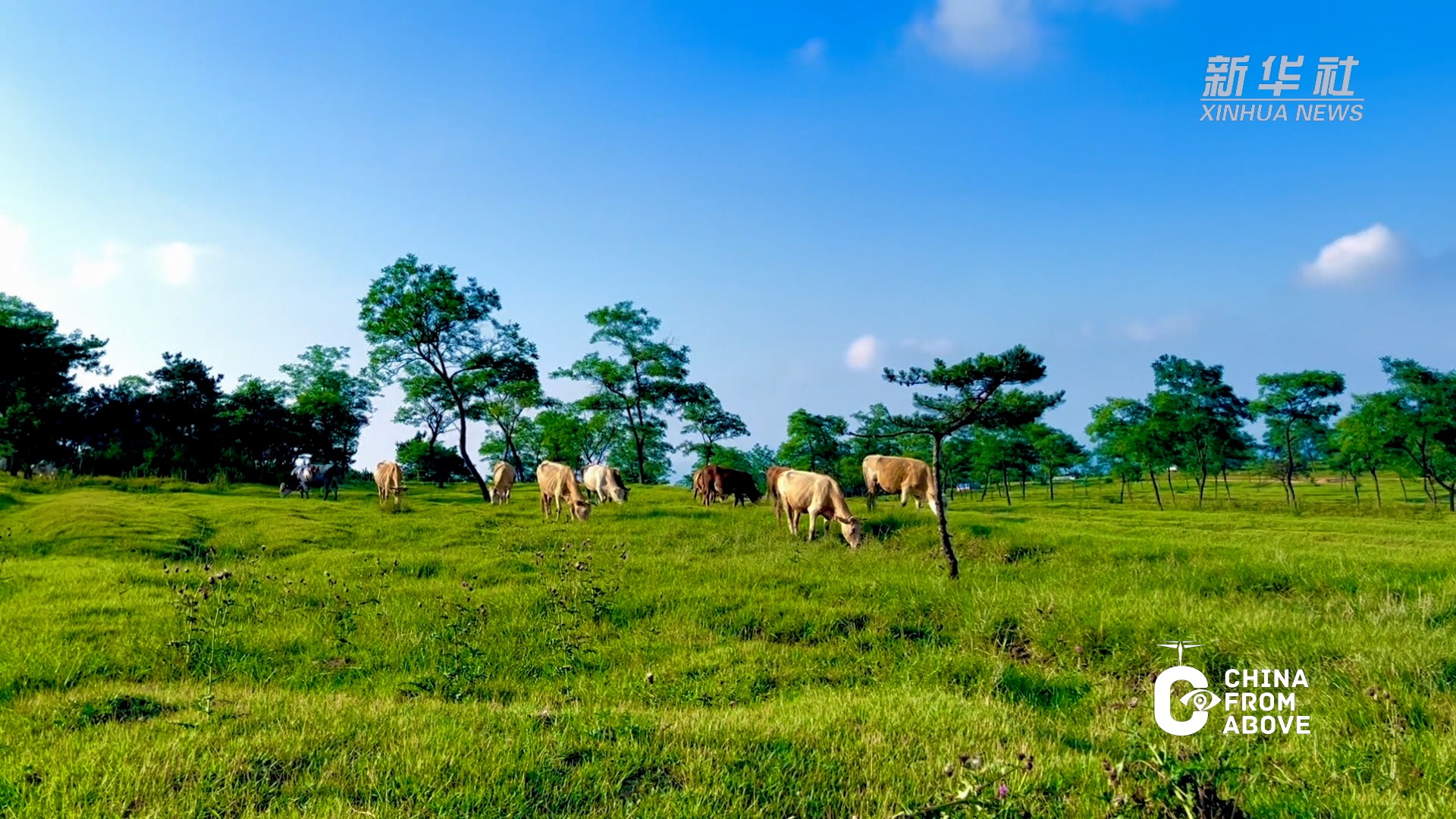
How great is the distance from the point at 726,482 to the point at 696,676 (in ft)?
81.5

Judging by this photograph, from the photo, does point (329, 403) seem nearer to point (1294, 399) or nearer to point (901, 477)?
point (901, 477)

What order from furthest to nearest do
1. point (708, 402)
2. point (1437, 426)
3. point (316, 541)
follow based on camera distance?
point (708, 402) → point (1437, 426) → point (316, 541)

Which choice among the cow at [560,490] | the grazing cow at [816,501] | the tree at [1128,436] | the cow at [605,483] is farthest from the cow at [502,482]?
the tree at [1128,436]

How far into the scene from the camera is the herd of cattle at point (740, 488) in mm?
17844

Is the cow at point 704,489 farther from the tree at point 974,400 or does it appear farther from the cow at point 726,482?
the tree at point 974,400

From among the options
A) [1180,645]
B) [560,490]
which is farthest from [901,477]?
[1180,645]

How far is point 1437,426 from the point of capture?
44.5 meters

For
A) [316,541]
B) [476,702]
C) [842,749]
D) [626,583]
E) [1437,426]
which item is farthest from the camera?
[1437,426]

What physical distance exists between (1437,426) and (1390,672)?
2188 inches

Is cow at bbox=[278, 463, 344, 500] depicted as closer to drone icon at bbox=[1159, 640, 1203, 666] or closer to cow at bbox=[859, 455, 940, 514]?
cow at bbox=[859, 455, 940, 514]

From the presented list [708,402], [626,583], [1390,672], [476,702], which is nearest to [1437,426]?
[708,402]

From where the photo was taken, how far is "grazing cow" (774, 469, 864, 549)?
54.0ft

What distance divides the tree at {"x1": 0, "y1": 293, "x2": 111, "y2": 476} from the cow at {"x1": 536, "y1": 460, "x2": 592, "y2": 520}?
95.6ft

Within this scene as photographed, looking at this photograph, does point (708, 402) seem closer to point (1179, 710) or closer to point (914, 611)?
point (914, 611)
